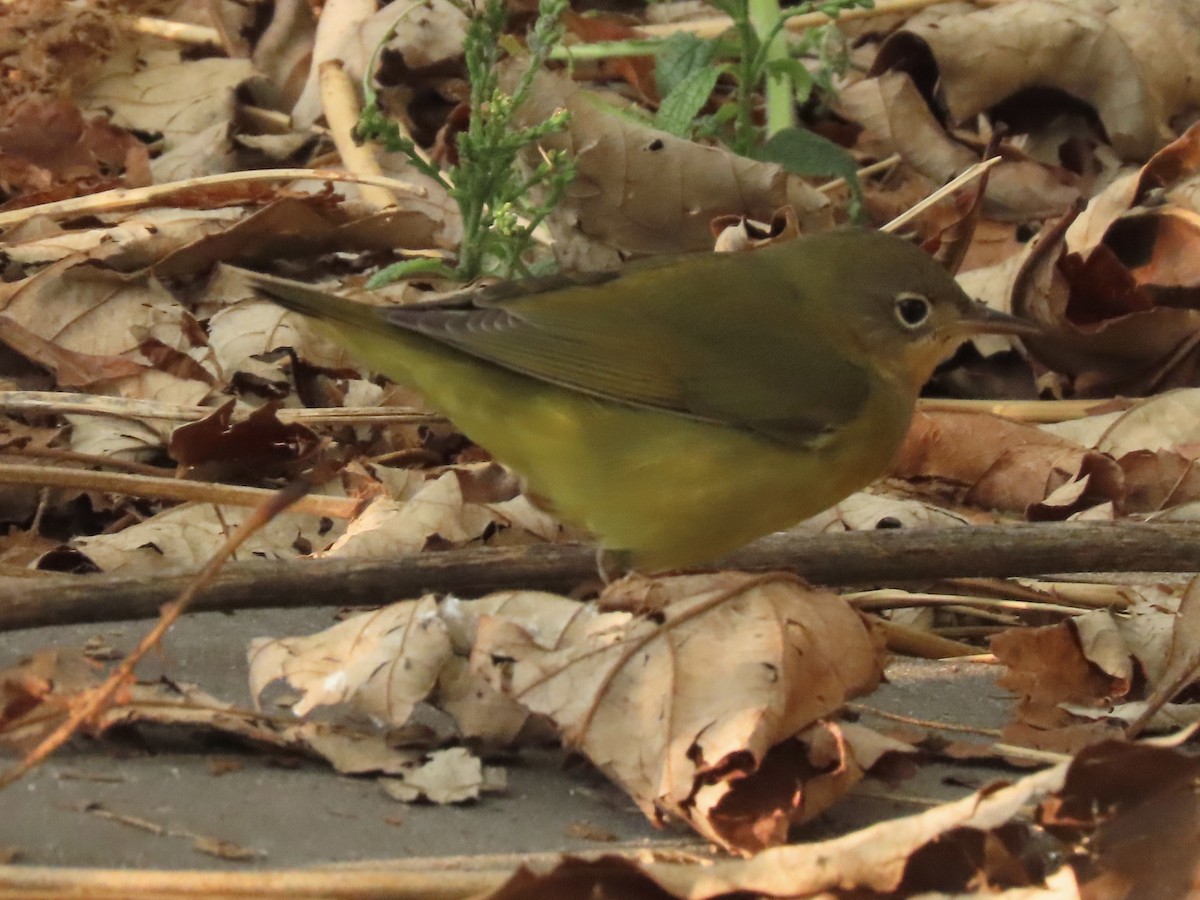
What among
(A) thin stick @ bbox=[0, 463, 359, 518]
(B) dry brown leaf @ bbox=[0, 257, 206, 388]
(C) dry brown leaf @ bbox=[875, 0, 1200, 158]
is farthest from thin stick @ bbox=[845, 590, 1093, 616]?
(C) dry brown leaf @ bbox=[875, 0, 1200, 158]

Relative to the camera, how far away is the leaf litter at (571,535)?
7.98 feet

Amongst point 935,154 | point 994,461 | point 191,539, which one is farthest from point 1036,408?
point 191,539

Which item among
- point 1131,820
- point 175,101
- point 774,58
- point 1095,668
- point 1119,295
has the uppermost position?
point 774,58

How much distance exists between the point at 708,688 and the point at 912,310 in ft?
6.50

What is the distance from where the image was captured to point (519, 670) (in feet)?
8.89

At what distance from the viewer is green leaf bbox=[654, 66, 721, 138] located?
5234 millimetres

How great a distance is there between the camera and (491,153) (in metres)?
4.65

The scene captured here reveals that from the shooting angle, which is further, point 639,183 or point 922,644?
point 639,183

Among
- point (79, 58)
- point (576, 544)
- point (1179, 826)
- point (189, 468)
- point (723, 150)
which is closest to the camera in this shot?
point (1179, 826)

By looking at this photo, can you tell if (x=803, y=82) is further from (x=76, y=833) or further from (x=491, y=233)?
(x=76, y=833)

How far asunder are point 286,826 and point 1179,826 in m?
1.28

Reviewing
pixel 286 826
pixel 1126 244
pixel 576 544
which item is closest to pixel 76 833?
pixel 286 826

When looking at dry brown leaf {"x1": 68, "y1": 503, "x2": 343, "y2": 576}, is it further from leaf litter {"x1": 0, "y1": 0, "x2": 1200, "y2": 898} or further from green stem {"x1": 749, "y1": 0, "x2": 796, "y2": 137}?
green stem {"x1": 749, "y1": 0, "x2": 796, "y2": 137}

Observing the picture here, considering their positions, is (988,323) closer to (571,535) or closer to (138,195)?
(571,535)
